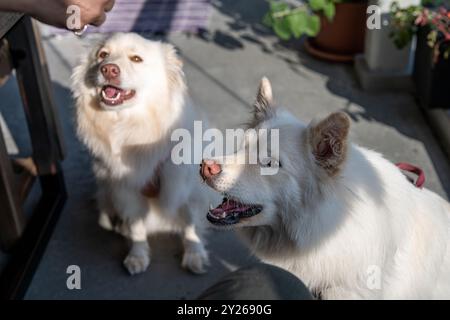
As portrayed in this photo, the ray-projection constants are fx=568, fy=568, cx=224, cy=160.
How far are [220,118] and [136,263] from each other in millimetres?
1576

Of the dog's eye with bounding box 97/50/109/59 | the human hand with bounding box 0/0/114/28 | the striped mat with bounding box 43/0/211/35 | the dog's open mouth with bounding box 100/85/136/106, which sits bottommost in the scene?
the striped mat with bounding box 43/0/211/35

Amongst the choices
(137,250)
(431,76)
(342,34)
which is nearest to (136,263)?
(137,250)

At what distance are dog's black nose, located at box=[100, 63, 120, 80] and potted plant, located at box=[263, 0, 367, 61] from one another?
2.40 m

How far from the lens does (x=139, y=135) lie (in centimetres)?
279

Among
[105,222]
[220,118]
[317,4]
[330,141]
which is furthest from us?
[317,4]

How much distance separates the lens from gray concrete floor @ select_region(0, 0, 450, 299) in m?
3.04

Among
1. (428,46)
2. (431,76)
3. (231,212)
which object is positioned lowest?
(431,76)

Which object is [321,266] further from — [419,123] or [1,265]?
[419,123]

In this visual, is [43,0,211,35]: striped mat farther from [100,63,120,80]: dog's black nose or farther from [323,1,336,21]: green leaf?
[100,63,120,80]: dog's black nose

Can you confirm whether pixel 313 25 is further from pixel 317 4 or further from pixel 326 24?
pixel 326 24

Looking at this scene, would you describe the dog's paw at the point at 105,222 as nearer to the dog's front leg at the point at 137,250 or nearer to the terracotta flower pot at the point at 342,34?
the dog's front leg at the point at 137,250

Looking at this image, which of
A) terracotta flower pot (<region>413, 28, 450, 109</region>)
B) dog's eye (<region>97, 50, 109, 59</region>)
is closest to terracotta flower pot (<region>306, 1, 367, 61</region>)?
terracotta flower pot (<region>413, 28, 450, 109</region>)

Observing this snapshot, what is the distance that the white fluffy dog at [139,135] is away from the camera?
2.68 meters

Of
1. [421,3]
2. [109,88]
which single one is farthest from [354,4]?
[109,88]
